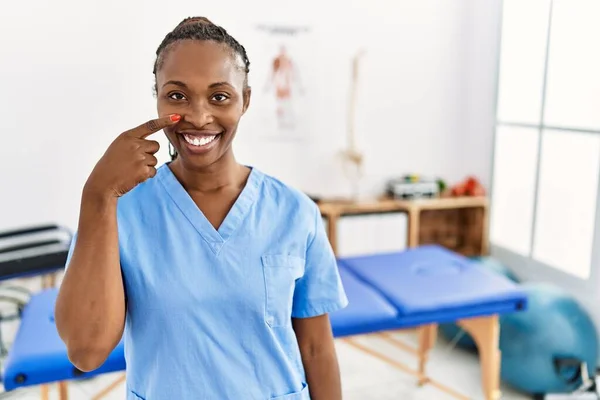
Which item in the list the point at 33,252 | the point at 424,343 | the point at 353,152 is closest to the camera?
the point at 33,252

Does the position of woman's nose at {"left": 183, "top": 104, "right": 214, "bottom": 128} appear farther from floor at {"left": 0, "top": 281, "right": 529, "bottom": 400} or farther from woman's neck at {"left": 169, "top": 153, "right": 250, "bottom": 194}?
floor at {"left": 0, "top": 281, "right": 529, "bottom": 400}

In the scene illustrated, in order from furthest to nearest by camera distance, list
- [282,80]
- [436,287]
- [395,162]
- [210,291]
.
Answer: [395,162], [282,80], [436,287], [210,291]

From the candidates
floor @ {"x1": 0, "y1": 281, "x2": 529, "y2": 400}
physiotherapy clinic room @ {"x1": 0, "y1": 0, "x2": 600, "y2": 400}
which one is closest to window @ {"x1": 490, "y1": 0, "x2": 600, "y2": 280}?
physiotherapy clinic room @ {"x1": 0, "y1": 0, "x2": 600, "y2": 400}

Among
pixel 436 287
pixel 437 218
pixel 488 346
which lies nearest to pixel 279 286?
pixel 436 287

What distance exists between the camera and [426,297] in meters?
1.82

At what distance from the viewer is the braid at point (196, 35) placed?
2.46 feet

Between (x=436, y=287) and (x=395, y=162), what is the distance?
4.55 ft

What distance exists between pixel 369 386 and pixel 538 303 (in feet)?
2.43

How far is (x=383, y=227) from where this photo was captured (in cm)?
295

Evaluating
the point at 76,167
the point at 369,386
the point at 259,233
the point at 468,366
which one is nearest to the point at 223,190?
the point at 259,233

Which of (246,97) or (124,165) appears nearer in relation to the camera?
(124,165)

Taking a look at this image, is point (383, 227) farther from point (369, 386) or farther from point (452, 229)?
point (369, 386)

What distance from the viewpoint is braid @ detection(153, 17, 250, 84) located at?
750mm

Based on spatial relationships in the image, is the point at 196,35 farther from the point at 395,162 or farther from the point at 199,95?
the point at 395,162
